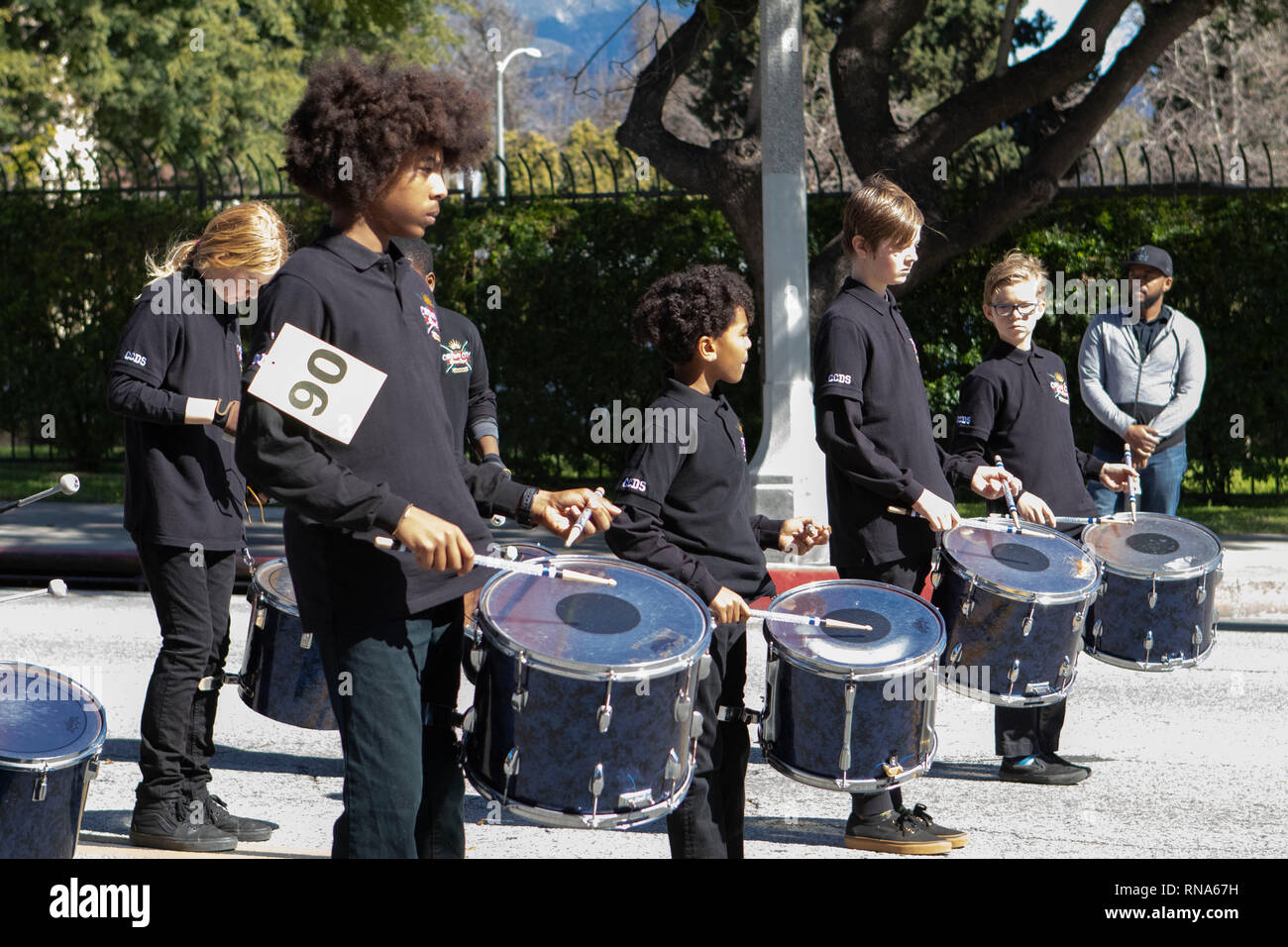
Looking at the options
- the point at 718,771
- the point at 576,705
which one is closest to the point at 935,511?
the point at 718,771

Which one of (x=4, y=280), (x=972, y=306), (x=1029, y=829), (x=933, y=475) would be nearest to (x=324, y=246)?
(x=933, y=475)

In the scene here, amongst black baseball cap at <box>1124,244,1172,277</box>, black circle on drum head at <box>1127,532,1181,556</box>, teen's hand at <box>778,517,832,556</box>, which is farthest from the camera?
black baseball cap at <box>1124,244,1172,277</box>

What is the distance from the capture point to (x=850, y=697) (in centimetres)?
363

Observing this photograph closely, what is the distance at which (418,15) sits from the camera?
2945 cm

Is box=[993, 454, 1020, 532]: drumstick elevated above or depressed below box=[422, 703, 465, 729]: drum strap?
above

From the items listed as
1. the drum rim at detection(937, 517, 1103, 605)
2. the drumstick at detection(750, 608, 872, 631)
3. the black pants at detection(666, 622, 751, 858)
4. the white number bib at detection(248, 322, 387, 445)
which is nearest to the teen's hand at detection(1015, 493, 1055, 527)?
the drum rim at detection(937, 517, 1103, 605)

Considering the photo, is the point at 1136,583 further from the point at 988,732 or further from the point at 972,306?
the point at 972,306

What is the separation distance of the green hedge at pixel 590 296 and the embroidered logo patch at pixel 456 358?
6.67m

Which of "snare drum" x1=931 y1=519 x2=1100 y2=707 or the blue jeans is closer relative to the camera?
"snare drum" x1=931 y1=519 x2=1100 y2=707

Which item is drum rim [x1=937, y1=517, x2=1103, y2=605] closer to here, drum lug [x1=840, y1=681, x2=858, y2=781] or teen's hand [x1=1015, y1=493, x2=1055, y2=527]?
teen's hand [x1=1015, y1=493, x2=1055, y2=527]

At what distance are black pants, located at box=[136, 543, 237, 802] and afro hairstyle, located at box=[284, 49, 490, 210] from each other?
1.80 metres

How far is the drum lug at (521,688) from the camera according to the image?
A: 2.96 metres

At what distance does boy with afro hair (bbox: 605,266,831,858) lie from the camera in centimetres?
362
